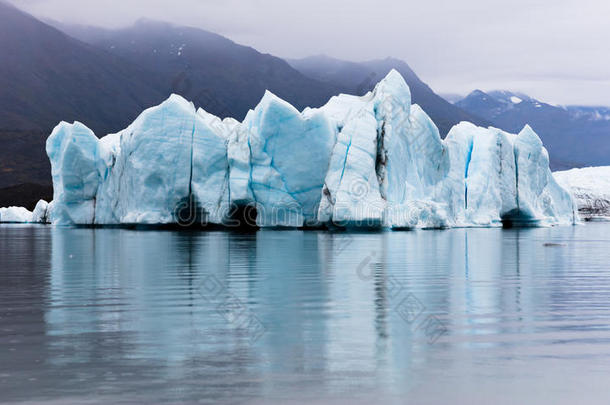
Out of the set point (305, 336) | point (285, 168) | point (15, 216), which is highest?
point (285, 168)

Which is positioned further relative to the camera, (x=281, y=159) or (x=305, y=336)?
(x=281, y=159)

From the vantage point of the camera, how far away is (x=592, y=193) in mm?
58812

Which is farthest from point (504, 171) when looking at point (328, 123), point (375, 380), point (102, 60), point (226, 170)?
point (102, 60)

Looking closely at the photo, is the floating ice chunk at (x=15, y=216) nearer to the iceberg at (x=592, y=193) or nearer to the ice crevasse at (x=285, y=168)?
the ice crevasse at (x=285, y=168)

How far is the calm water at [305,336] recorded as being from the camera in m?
4.73

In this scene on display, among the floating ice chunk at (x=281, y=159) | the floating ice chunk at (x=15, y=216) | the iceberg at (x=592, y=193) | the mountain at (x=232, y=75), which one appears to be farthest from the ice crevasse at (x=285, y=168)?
the mountain at (x=232, y=75)

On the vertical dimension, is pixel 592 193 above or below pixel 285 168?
below

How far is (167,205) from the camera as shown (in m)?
34.6
